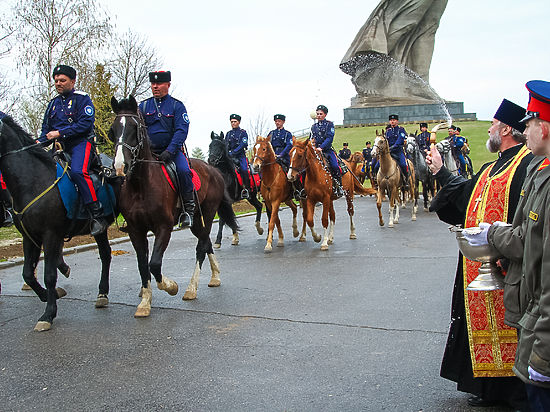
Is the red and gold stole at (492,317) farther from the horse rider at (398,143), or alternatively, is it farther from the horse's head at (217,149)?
the horse rider at (398,143)

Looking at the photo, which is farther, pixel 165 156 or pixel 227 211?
pixel 227 211

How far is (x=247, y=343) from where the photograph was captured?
5523mm

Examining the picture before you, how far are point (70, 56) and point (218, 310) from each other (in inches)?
842

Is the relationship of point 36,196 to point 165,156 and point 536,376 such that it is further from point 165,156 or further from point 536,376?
point 536,376

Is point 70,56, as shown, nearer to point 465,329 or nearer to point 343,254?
point 343,254

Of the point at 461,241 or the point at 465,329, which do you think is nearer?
the point at 461,241

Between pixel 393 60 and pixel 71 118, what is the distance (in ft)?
167

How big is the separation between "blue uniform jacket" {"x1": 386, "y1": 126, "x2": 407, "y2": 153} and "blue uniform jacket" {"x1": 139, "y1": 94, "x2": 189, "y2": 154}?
34.1 ft

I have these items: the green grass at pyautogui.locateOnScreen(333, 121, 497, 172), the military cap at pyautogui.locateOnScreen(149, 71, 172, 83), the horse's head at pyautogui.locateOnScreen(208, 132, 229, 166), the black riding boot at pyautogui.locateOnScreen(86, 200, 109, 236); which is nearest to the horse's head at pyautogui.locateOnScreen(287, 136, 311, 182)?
the horse's head at pyautogui.locateOnScreen(208, 132, 229, 166)

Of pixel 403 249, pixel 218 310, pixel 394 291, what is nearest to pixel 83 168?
pixel 218 310

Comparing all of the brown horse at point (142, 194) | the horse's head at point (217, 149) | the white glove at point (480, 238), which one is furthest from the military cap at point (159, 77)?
the white glove at point (480, 238)

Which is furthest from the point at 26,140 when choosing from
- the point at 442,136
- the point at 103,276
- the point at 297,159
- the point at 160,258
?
the point at 442,136

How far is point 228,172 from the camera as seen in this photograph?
1266 cm

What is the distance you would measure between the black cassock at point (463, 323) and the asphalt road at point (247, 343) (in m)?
0.22
